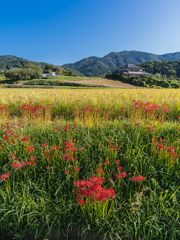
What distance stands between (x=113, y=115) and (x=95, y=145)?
223cm

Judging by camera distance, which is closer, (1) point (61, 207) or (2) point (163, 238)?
(2) point (163, 238)

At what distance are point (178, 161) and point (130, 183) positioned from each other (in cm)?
90

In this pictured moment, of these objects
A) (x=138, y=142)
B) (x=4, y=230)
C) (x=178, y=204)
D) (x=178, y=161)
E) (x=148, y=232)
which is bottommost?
(x=4, y=230)

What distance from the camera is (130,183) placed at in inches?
90.6

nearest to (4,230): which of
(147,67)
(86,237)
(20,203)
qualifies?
(20,203)

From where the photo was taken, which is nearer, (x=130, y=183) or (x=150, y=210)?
(x=150, y=210)

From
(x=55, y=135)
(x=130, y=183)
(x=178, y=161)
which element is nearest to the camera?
(x=130, y=183)

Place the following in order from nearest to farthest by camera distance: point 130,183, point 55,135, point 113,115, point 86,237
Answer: point 86,237, point 130,183, point 55,135, point 113,115

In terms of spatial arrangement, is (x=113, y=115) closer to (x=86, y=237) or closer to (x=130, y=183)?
(x=130, y=183)

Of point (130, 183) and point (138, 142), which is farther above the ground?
point (138, 142)

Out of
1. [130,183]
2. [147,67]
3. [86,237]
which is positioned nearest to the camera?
[86,237]

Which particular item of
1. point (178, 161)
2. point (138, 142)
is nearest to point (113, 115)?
point (138, 142)

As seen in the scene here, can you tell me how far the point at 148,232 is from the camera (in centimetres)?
162

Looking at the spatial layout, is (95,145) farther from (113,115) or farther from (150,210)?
(113,115)
